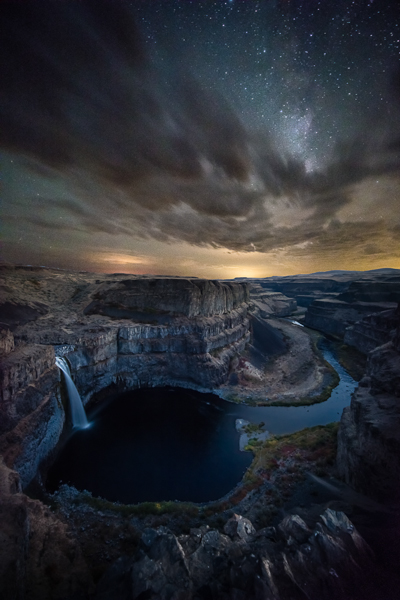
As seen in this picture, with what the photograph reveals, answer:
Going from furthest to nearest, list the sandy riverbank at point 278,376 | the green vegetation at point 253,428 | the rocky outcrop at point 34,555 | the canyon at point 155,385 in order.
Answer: the sandy riverbank at point 278,376 → the green vegetation at point 253,428 → the canyon at point 155,385 → the rocky outcrop at point 34,555

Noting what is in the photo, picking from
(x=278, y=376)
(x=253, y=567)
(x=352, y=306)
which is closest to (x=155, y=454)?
(x=253, y=567)

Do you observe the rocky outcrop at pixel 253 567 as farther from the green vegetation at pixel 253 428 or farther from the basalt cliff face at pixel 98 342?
the green vegetation at pixel 253 428

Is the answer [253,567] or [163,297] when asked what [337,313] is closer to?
[163,297]

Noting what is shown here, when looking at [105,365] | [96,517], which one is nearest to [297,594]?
[96,517]

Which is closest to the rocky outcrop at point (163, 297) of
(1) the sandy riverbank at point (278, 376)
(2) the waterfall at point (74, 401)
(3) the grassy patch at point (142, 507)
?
(1) the sandy riverbank at point (278, 376)

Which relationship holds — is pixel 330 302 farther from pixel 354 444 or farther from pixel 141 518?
pixel 141 518

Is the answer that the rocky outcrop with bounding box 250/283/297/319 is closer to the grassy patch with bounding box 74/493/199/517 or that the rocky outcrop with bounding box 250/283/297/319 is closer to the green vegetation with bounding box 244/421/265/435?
the green vegetation with bounding box 244/421/265/435

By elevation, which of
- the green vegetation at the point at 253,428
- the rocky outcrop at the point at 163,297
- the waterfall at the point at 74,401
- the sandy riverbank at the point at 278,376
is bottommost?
the green vegetation at the point at 253,428
